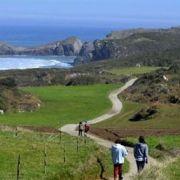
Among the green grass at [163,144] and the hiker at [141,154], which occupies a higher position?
the hiker at [141,154]

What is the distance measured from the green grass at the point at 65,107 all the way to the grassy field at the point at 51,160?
86.4 feet

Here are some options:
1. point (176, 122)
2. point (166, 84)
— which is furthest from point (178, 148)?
point (166, 84)

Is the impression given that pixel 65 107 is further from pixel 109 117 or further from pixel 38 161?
pixel 38 161

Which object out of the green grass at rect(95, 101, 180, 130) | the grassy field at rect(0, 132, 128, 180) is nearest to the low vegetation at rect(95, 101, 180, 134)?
the green grass at rect(95, 101, 180, 130)

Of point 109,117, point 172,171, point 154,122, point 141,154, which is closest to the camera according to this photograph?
point 141,154

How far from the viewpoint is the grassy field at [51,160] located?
86.3 feet

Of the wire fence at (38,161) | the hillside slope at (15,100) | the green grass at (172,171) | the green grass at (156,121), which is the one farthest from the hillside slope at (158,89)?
the green grass at (172,171)

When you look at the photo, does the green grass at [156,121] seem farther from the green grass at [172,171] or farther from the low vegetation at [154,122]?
the green grass at [172,171]

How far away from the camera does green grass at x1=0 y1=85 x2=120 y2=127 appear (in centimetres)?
6762

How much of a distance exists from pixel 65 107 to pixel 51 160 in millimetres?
50947

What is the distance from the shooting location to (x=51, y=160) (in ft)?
98.1

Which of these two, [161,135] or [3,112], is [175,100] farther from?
[161,135]

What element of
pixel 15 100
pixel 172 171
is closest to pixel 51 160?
pixel 172 171

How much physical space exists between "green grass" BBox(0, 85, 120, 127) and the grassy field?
86.4 feet
